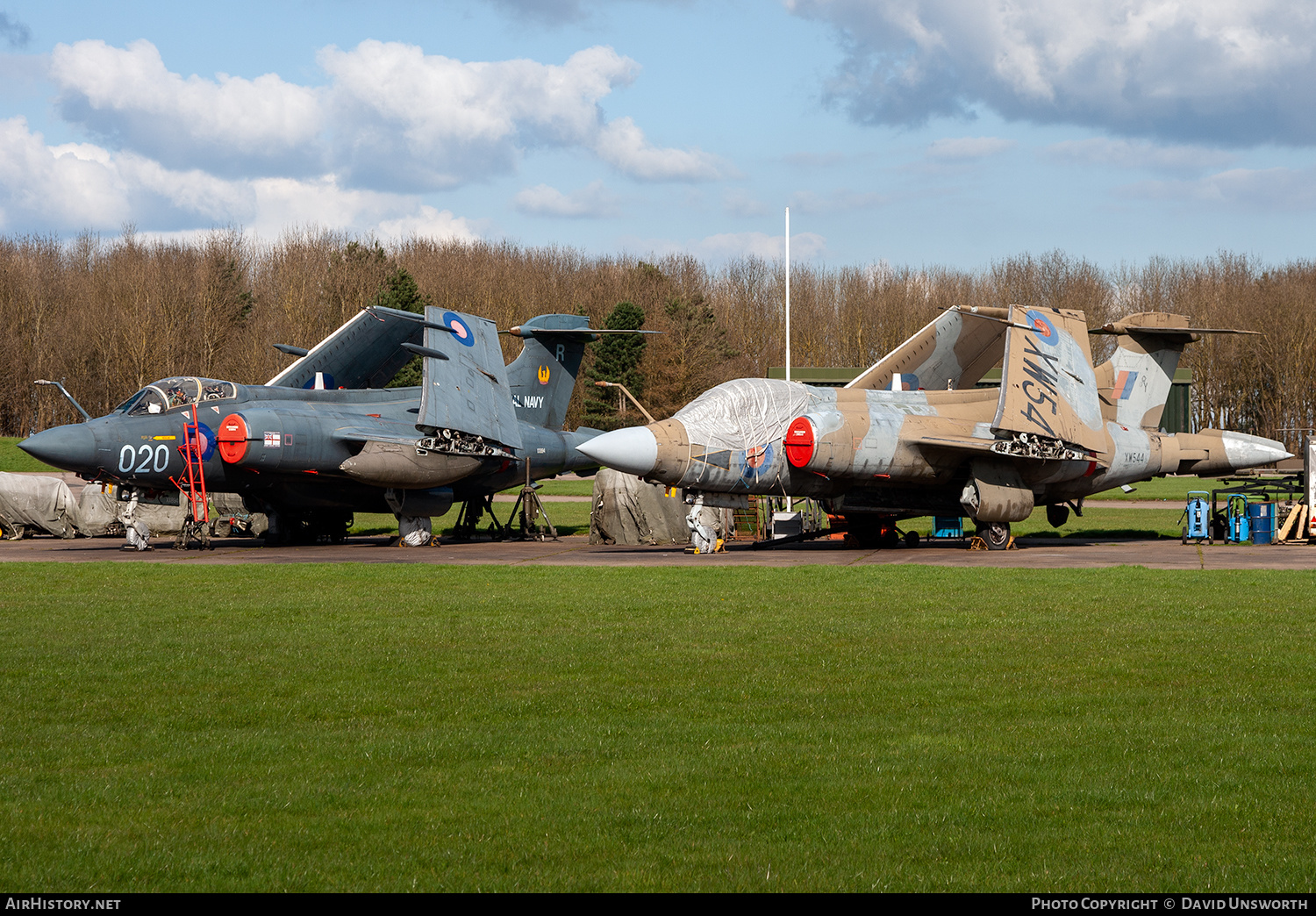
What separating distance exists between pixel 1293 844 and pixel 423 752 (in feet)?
15.5

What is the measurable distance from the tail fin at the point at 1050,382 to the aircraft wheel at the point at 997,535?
6.79ft

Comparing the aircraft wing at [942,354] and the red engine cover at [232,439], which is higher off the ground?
the aircraft wing at [942,354]

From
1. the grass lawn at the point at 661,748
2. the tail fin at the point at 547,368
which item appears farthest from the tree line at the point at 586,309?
the grass lawn at the point at 661,748

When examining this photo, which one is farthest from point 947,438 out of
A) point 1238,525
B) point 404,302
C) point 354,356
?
point 404,302

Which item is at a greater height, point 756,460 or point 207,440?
point 207,440

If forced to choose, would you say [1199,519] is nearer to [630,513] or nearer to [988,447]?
[988,447]

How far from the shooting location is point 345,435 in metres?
25.2

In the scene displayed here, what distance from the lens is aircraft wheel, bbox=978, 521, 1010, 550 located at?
23.9m

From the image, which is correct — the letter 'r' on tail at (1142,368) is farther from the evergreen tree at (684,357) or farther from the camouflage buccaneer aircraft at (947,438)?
the evergreen tree at (684,357)

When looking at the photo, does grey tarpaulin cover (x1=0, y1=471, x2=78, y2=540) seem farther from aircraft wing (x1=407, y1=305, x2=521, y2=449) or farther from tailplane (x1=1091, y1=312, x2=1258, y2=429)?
tailplane (x1=1091, y1=312, x2=1258, y2=429)

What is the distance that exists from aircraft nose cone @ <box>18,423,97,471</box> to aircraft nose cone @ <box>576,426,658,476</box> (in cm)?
972

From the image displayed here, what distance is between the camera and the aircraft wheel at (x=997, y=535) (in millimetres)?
23875

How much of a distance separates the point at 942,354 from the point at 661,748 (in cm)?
2071

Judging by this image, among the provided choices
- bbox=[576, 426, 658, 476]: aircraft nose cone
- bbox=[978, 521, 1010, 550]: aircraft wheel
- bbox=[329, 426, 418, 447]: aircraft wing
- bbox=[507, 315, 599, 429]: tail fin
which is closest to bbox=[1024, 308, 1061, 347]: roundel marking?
bbox=[978, 521, 1010, 550]: aircraft wheel
